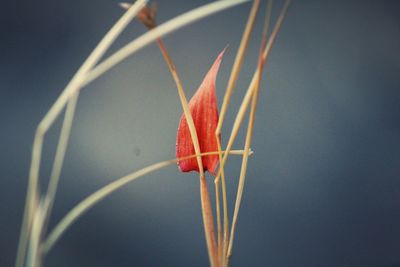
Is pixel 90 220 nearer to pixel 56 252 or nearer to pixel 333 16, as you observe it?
pixel 56 252

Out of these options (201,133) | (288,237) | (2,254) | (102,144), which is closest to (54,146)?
(102,144)

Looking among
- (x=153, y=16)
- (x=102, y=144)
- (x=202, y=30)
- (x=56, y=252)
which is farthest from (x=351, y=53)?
(x=153, y=16)

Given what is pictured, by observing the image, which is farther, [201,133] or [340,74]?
[340,74]

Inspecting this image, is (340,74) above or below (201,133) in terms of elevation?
above

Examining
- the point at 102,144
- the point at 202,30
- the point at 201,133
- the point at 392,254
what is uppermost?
the point at 202,30

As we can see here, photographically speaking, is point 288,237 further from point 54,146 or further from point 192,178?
point 54,146

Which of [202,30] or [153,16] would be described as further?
[202,30]
